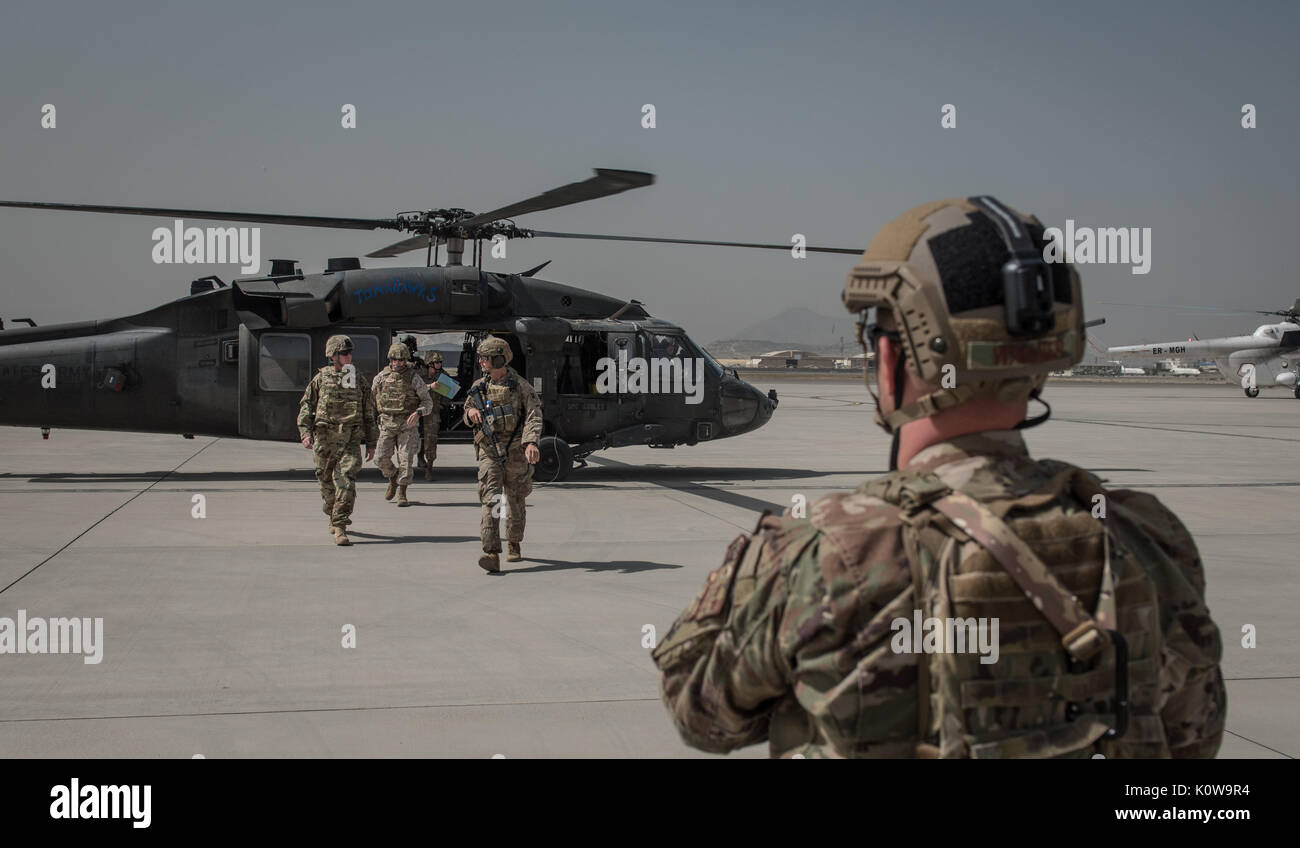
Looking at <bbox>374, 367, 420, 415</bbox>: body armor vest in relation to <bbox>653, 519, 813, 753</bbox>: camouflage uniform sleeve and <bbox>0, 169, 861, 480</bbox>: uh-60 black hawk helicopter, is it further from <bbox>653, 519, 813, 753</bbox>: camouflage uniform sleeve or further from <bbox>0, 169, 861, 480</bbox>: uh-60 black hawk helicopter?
<bbox>653, 519, 813, 753</bbox>: camouflage uniform sleeve

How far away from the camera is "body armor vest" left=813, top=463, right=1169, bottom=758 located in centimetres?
168

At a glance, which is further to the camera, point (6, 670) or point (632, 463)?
point (632, 463)

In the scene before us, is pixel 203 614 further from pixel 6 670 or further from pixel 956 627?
pixel 956 627

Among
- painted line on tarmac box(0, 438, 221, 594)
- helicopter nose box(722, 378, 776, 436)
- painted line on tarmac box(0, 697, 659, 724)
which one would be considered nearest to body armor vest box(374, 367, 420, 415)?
painted line on tarmac box(0, 438, 221, 594)

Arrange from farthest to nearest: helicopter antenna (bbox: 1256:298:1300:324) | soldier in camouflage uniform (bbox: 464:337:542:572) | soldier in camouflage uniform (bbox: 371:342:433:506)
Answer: helicopter antenna (bbox: 1256:298:1300:324), soldier in camouflage uniform (bbox: 371:342:433:506), soldier in camouflage uniform (bbox: 464:337:542:572)

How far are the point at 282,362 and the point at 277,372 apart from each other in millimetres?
138

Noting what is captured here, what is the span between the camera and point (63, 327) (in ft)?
43.5

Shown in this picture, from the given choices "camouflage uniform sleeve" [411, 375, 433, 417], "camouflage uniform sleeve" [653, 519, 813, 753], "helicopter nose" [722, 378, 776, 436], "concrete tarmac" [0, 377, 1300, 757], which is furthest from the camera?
"helicopter nose" [722, 378, 776, 436]

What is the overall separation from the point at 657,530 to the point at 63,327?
27.3 feet

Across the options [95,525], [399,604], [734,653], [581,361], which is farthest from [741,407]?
[734,653]

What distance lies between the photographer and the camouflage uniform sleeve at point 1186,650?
1.90m

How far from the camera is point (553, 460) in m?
13.1

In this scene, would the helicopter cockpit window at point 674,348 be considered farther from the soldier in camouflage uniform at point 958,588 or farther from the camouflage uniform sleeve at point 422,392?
the soldier in camouflage uniform at point 958,588
